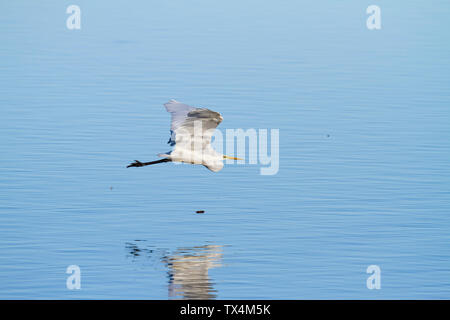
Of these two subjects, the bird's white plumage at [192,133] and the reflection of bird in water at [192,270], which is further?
the reflection of bird in water at [192,270]

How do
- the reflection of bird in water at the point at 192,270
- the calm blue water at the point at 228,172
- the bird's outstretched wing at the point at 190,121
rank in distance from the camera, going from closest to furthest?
the bird's outstretched wing at the point at 190,121
the reflection of bird in water at the point at 192,270
the calm blue water at the point at 228,172

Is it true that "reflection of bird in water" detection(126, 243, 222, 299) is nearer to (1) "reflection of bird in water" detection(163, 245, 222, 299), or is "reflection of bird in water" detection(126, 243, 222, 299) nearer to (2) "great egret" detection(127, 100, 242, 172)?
(1) "reflection of bird in water" detection(163, 245, 222, 299)

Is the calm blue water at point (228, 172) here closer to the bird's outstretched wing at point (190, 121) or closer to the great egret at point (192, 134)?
the great egret at point (192, 134)

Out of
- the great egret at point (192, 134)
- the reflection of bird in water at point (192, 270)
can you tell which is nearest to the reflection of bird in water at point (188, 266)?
the reflection of bird in water at point (192, 270)

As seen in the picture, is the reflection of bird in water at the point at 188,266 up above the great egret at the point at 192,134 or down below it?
below

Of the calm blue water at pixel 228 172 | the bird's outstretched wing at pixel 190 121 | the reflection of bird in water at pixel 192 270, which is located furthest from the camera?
the calm blue water at pixel 228 172

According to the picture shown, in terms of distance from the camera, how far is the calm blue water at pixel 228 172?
22.2m

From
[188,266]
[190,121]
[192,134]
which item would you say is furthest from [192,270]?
[190,121]

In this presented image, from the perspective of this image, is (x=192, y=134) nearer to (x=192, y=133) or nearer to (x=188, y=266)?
(x=192, y=133)

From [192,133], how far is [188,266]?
282cm

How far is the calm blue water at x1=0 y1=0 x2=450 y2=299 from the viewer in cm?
2219

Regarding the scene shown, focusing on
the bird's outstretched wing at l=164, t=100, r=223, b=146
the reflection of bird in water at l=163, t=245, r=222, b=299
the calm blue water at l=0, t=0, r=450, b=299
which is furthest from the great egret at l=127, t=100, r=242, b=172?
the calm blue water at l=0, t=0, r=450, b=299

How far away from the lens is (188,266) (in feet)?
72.6

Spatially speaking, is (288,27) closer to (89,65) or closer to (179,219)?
(89,65)
